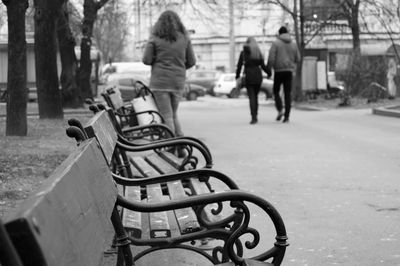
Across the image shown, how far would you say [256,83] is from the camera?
50.3 ft

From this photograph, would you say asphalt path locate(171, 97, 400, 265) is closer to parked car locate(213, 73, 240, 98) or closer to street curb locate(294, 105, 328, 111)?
street curb locate(294, 105, 328, 111)

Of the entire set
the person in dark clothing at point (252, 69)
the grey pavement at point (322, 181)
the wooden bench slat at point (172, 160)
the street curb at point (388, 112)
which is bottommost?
the grey pavement at point (322, 181)

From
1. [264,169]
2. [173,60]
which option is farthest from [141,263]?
[173,60]

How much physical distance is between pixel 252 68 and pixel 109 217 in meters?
12.5

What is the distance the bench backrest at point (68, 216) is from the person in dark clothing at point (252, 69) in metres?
12.0

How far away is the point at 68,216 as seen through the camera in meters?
2.32

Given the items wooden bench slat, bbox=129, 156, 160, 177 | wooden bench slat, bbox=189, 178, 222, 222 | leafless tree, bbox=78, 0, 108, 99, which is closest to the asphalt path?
wooden bench slat, bbox=189, 178, 222, 222

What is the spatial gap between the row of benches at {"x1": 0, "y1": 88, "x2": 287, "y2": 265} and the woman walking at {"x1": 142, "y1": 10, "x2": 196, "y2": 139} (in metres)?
3.78

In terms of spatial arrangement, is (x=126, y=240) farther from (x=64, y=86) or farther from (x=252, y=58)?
(x=64, y=86)

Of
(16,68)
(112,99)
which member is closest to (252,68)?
(16,68)

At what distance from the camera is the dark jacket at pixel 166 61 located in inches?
390

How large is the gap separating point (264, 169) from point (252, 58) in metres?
6.86

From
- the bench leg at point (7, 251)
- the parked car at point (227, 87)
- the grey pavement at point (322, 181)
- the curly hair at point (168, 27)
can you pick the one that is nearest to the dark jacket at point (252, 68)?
the grey pavement at point (322, 181)

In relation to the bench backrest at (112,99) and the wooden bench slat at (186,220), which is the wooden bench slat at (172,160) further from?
the wooden bench slat at (186,220)
